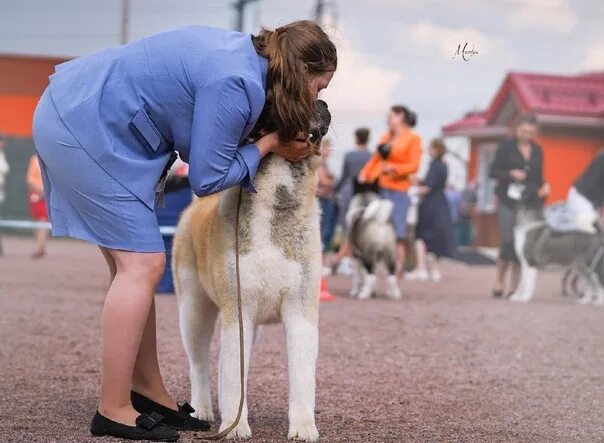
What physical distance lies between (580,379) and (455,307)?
195 inches

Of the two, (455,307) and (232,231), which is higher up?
(232,231)

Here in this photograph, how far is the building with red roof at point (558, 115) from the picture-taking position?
22.4m

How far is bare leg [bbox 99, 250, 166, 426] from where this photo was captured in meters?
4.46

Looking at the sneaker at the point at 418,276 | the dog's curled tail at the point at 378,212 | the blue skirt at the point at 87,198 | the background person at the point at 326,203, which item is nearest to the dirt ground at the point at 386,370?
the blue skirt at the point at 87,198

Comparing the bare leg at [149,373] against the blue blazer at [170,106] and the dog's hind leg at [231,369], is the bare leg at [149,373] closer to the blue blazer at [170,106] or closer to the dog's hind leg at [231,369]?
the dog's hind leg at [231,369]

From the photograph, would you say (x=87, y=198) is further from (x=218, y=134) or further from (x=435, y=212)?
(x=435, y=212)

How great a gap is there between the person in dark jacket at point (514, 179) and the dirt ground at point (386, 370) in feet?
3.36

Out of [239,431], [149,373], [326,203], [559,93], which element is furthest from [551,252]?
[559,93]

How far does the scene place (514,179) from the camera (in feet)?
44.1

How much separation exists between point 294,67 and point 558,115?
66.3 feet

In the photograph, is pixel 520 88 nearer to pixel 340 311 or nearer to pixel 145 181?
pixel 340 311

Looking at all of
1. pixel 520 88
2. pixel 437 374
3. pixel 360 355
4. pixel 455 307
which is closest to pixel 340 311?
pixel 455 307

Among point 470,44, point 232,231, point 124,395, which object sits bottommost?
point 124,395

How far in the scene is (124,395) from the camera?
15.0 feet
